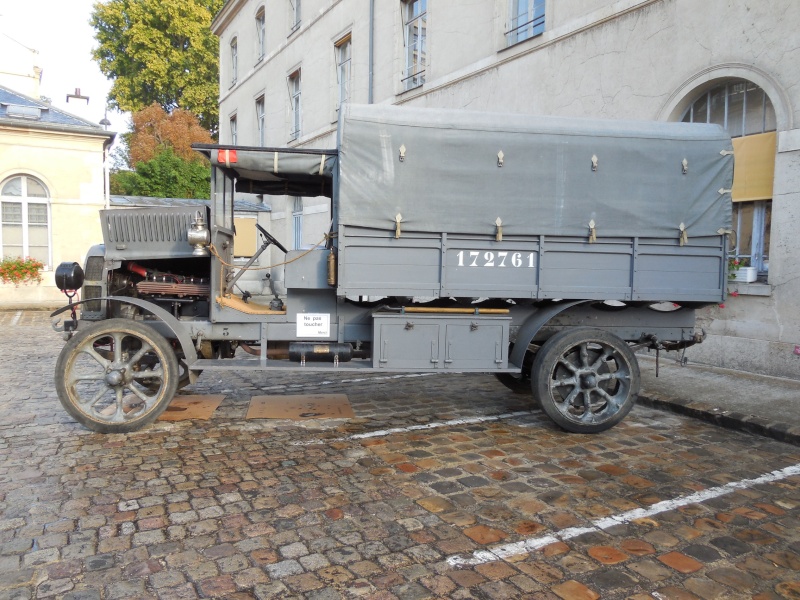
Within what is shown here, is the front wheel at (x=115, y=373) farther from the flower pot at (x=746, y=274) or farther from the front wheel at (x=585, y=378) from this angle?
the flower pot at (x=746, y=274)

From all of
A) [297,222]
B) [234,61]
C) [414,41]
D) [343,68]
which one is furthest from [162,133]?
[414,41]

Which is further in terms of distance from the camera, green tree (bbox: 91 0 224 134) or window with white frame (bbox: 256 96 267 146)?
green tree (bbox: 91 0 224 134)

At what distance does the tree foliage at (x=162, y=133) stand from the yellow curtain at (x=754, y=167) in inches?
1129

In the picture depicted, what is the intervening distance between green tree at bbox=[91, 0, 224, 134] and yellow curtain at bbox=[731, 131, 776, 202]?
111 feet

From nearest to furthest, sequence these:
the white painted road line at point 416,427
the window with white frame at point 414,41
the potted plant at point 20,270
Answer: the white painted road line at point 416,427 < the window with white frame at point 414,41 < the potted plant at point 20,270

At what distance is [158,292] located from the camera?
549 cm

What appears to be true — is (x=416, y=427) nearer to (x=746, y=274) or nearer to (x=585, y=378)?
(x=585, y=378)

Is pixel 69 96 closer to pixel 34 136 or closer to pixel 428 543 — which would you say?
pixel 34 136

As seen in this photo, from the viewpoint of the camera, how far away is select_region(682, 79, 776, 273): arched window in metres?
7.75

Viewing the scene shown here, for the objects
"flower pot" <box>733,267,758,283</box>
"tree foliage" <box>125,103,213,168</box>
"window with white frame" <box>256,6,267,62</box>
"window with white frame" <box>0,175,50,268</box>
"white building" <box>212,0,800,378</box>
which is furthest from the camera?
"tree foliage" <box>125,103,213,168</box>

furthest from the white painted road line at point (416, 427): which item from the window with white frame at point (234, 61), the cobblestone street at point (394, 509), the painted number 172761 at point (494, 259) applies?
the window with white frame at point (234, 61)

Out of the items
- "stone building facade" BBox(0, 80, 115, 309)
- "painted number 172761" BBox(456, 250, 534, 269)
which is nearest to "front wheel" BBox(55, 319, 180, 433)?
"painted number 172761" BBox(456, 250, 534, 269)

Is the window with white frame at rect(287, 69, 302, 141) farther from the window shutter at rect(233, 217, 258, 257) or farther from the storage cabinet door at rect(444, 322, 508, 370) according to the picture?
the storage cabinet door at rect(444, 322, 508, 370)

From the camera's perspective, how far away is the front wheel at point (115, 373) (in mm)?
5078
